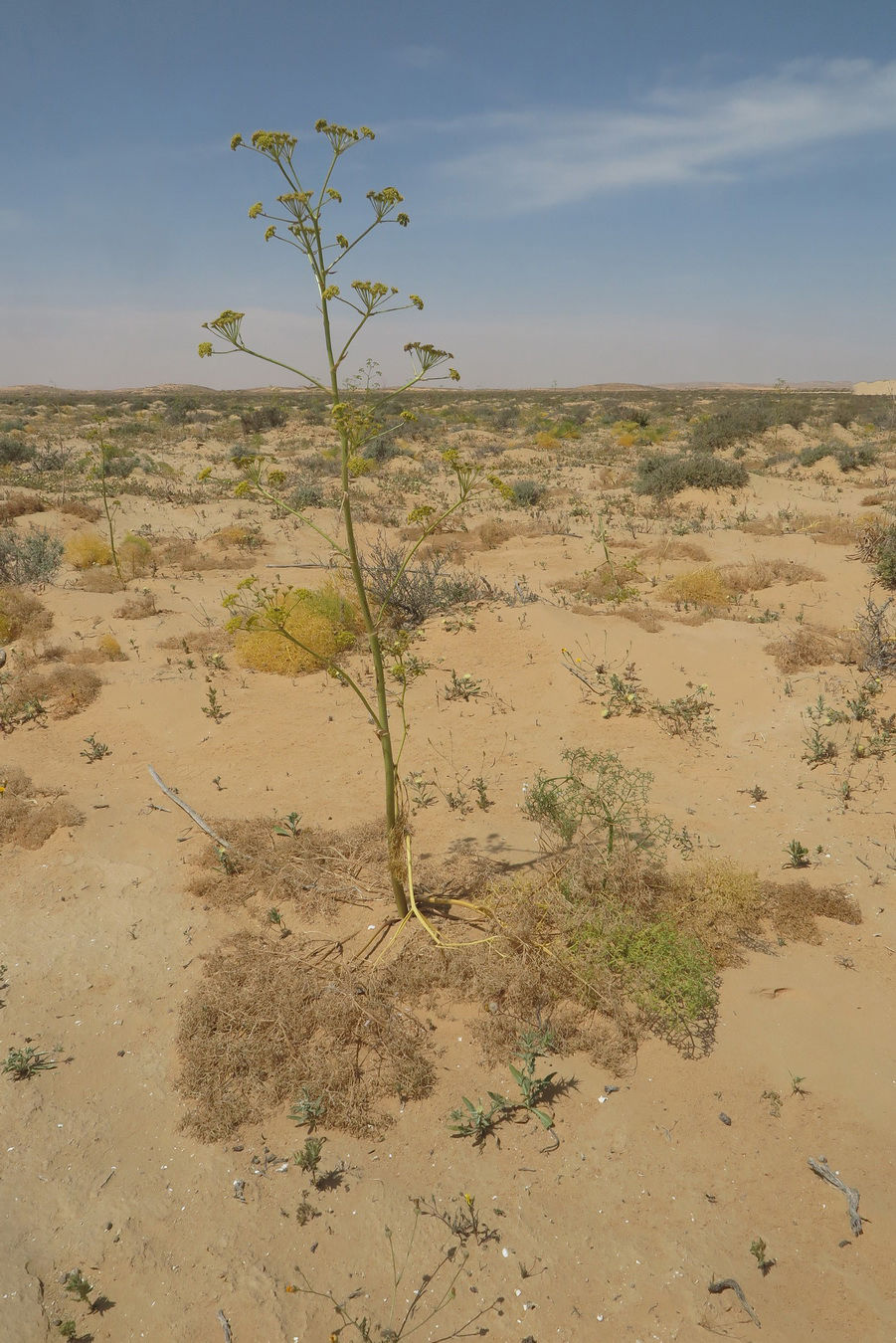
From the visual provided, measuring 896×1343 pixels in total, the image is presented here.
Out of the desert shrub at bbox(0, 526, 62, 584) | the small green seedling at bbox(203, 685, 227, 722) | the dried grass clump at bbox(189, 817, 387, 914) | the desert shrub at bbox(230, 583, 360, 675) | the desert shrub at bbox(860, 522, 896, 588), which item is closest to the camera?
the dried grass clump at bbox(189, 817, 387, 914)

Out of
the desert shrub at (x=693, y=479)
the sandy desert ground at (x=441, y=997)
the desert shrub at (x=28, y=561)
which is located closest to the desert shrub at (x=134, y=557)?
the desert shrub at (x=28, y=561)

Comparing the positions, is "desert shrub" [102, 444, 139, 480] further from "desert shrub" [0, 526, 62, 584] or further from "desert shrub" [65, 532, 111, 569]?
"desert shrub" [0, 526, 62, 584]

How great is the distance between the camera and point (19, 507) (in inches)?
500

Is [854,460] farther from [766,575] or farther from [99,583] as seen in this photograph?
[99,583]

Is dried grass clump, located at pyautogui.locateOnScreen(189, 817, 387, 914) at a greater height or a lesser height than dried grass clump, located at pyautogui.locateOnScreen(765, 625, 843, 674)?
lesser

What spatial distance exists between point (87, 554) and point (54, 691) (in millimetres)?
4753

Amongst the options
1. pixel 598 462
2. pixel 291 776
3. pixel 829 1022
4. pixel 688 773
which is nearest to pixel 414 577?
pixel 291 776

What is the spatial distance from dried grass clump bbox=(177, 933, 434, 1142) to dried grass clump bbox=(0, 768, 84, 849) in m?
2.11

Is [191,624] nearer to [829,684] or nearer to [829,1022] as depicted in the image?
[829,684]

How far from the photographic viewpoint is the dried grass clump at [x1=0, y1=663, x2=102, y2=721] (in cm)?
667

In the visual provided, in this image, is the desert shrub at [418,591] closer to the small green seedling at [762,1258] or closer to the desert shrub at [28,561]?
the desert shrub at [28,561]

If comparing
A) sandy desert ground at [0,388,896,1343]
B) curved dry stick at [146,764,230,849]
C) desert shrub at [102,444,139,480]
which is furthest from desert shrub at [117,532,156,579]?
desert shrub at [102,444,139,480]

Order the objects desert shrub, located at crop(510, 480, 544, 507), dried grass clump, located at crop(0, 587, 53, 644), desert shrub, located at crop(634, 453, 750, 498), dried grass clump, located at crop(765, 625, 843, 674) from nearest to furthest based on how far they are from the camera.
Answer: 1. dried grass clump, located at crop(765, 625, 843, 674)
2. dried grass clump, located at crop(0, 587, 53, 644)
3. desert shrub, located at crop(510, 480, 544, 507)
4. desert shrub, located at crop(634, 453, 750, 498)

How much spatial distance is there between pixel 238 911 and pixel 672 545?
30.1ft
